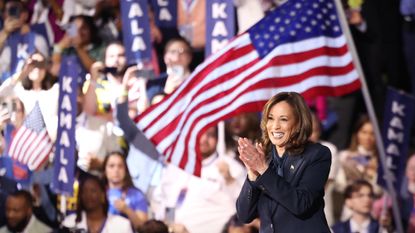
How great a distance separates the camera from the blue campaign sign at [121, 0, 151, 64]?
9.05 metres

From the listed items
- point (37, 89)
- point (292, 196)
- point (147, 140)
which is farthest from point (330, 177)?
point (292, 196)

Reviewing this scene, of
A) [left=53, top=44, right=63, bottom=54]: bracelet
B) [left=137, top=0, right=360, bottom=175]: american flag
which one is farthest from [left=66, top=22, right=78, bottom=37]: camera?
[left=137, top=0, right=360, bottom=175]: american flag

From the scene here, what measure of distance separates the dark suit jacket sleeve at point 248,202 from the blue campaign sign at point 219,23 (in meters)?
4.41

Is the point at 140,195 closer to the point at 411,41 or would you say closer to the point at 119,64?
the point at 119,64

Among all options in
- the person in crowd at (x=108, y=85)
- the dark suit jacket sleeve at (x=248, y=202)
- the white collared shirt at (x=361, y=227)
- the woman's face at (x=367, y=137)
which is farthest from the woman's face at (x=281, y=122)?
the woman's face at (x=367, y=137)

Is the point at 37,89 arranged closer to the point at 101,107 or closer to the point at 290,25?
the point at 101,107

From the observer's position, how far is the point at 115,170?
8625mm

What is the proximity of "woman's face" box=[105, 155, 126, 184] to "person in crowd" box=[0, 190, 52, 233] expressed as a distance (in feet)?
2.04

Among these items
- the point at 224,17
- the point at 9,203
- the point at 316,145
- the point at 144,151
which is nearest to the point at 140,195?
the point at 144,151

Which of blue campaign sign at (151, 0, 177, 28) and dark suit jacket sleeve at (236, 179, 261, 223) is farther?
blue campaign sign at (151, 0, 177, 28)

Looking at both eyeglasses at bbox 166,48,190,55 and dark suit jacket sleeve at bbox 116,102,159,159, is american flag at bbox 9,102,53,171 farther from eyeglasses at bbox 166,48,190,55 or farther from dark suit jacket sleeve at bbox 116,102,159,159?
eyeglasses at bbox 166,48,190,55

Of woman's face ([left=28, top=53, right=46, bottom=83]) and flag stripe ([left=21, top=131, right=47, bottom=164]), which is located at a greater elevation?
woman's face ([left=28, top=53, right=46, bottom=83])

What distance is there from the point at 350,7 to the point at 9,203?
3.34 meters

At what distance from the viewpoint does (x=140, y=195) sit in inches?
339
